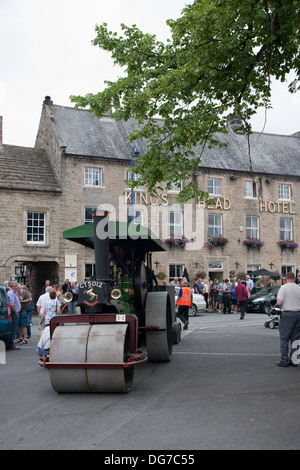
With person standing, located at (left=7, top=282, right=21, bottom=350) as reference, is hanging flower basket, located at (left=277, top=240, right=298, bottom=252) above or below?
above

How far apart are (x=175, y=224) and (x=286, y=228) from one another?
7.88 m

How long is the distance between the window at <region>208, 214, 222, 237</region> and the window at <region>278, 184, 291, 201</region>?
4.66m

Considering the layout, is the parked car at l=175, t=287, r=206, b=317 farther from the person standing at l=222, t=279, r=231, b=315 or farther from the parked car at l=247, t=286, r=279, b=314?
the parked car at l=247, t=286, r=279, b=314

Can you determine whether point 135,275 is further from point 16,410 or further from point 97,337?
point 16,410

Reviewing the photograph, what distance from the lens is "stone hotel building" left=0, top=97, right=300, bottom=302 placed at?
26.4 meters

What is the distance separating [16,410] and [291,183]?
29.3 metres

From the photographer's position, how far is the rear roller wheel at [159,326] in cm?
988

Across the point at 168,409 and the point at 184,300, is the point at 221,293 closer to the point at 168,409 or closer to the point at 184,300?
the point at 184,300

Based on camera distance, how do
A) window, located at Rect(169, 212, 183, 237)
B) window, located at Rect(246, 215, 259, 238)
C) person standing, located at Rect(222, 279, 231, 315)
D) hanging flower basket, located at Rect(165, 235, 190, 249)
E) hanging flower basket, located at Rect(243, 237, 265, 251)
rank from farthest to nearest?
window, located at Rect(246, 215, 259, 238) < hanging flower basket, located at Rect(243, 237, 265, 251) < window, located at Rect(169, 212, 183, 237) < hanging flower basket, located at Rect(165, 235, 190, 249) < person standing, located at Rect(222, 279, 231, 315)

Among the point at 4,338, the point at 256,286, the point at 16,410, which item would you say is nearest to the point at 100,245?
the point at 16,410

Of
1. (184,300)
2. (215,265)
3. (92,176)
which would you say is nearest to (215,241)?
(215,265)

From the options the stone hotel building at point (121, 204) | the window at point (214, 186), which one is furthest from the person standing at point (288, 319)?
the window at point (214, 186)

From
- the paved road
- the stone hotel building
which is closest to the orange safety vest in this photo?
the paved road

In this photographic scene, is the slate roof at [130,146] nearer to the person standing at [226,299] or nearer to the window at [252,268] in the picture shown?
the window at [252,268]
